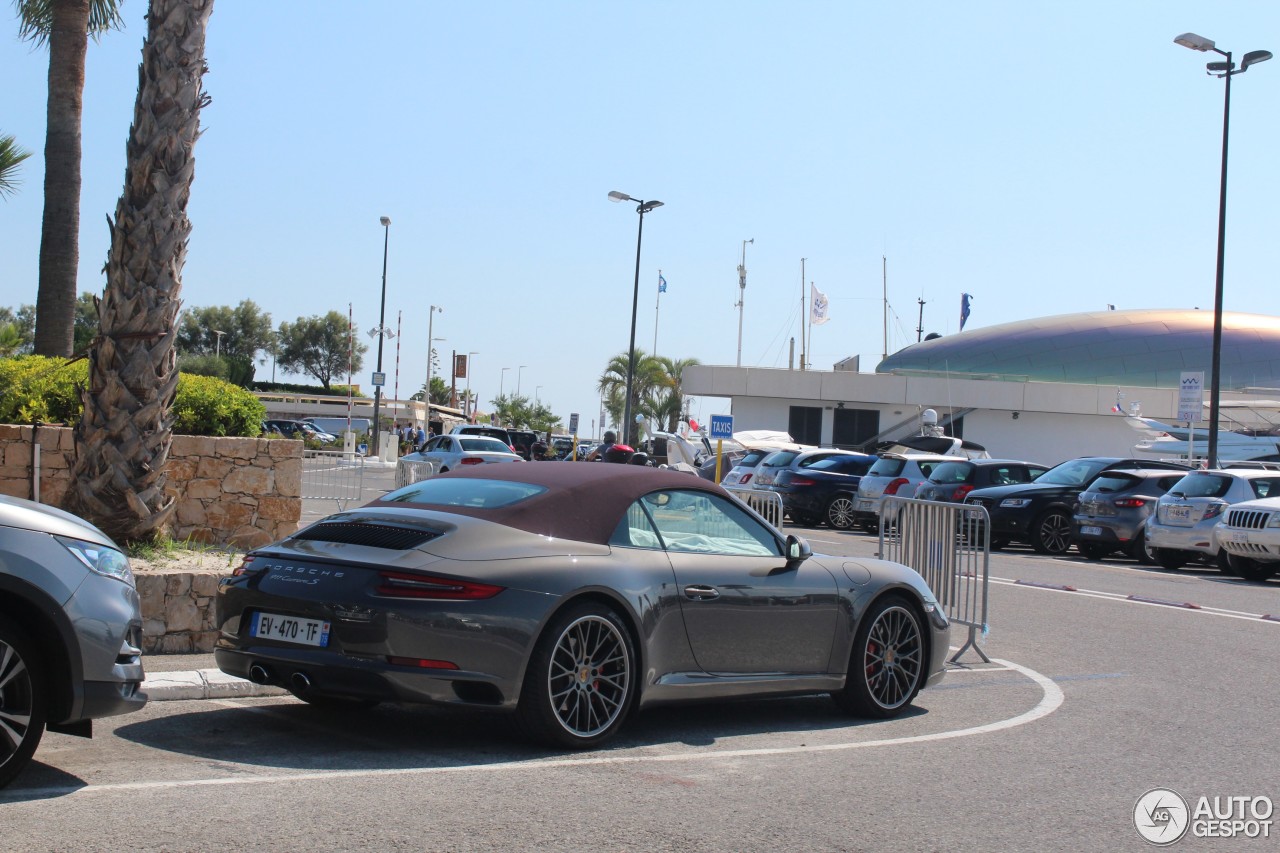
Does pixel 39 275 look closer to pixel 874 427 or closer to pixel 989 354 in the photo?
pixel 874 427

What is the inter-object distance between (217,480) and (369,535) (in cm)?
468

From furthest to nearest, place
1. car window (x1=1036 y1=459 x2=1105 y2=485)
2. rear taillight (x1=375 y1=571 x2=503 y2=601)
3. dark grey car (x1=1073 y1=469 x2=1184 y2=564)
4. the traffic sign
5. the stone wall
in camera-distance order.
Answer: the traffic sign, car window (x1=1036 y1=459 x2=1105 y2=485), dark grey car (x1=1073 y1=469 x2=1184 y2=564), the stone wall, rear taillight (x1=375 y1=571 x2=503 y2=601)

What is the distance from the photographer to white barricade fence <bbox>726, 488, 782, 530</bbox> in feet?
39.7

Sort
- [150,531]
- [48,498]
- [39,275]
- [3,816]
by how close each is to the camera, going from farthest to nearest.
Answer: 1. [39,275]
2. [48,498]
3. [150,531]
4. [3,816]

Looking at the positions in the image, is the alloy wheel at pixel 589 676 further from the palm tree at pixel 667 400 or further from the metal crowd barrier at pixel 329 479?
the palm tree at pixel 667 400

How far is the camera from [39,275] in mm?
14602

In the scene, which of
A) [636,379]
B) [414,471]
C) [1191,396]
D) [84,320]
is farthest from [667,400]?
[414,471]

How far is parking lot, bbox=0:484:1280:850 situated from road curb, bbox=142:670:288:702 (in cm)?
13

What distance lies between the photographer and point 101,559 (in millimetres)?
5238

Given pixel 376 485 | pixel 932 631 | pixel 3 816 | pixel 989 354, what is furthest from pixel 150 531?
pixel 989 354

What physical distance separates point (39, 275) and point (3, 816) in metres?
11.4

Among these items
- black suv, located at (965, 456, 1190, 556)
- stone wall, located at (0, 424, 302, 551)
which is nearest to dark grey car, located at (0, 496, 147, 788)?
stone wall, located at (0, 424, 302, 551)

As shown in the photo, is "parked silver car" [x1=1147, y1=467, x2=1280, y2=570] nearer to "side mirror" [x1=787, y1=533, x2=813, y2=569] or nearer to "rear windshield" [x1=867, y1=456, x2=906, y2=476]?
"rear windshield" [x1=867, y1=456, x2=906, y2=476]

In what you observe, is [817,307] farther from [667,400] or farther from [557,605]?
[557,605]
